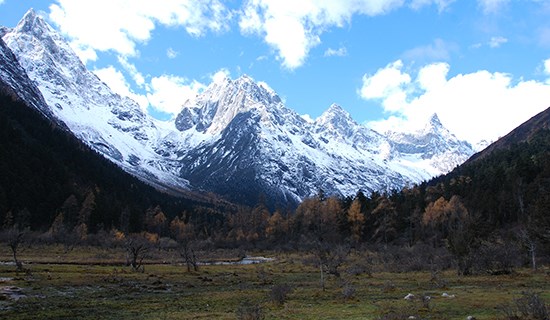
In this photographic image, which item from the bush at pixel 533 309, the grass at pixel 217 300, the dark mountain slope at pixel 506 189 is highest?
the dark mountain slope at pixel 506 189

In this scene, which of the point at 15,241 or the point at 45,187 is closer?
the point at 15,241

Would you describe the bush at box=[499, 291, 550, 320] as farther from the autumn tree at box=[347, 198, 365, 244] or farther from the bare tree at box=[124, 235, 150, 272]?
the autumn tree at box=[347, 198, 365, 244]

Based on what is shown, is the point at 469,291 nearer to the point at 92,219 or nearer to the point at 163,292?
the point at 163,292

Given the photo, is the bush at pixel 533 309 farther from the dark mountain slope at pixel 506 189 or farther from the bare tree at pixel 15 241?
the dark mountain slope at pixel 506 189

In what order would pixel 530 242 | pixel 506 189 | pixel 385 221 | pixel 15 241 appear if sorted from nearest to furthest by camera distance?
pixel 530 242 → pixel 15 241 → pixel 506 189 → pixel 385 221

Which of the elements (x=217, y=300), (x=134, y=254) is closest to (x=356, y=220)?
(x=134, y=254)

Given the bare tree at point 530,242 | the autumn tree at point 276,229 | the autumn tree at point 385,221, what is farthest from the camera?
the autumn tree at point 276,229

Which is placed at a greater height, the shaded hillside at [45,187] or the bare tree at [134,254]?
the shaded hillside at [45,187]

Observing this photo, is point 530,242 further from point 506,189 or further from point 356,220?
point 356,220

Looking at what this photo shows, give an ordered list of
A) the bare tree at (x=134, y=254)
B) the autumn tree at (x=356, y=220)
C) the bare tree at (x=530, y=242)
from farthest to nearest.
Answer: the autumn tree at (x=356, y=220), the bare tree at (x=134, y=254), the bare tree at (x=530, y=242)

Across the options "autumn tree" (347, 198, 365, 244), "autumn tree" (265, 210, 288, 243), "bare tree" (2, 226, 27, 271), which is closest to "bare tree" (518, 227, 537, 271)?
"bare tree" (2, 226, 27, 271)

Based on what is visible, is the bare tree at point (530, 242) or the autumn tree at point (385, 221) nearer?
the bare tree at point (530, 242)

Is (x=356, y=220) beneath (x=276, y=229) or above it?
above

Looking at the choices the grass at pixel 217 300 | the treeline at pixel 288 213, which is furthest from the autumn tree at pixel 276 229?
the grass at pixel 217 300
